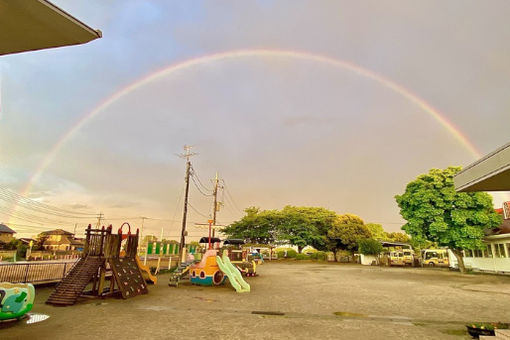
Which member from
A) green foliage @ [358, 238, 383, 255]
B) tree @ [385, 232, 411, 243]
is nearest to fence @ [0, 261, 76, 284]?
green foliage @ [358, 238, 383, 255]

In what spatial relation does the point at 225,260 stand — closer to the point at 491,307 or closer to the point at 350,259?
the point at 491,307

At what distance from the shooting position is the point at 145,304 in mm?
9945

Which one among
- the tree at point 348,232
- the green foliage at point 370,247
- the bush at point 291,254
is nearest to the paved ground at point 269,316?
the green foliage at point 370,247

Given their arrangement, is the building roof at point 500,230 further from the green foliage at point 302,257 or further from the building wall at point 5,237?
the building wall at point 5,237

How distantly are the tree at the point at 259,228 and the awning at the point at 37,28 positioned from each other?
4540cm

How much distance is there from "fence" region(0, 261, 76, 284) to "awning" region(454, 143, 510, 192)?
49.7ft

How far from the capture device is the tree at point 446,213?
23.0m

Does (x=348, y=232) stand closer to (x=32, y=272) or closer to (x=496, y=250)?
(x=496, y=250)

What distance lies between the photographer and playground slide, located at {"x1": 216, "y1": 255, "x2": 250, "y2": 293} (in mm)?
13477

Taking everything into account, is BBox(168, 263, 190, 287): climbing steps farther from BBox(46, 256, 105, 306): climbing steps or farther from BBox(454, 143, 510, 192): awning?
BBox(454, 143, 510, 192): awning

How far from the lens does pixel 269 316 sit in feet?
27.7

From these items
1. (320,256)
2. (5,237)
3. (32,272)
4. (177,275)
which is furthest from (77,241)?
(177,275)

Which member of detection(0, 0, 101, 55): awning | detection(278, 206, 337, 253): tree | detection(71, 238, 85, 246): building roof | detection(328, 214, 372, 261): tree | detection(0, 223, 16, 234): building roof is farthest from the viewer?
detection(71, 238, 85, 246): building roof

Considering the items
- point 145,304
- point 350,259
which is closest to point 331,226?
point 350,259
